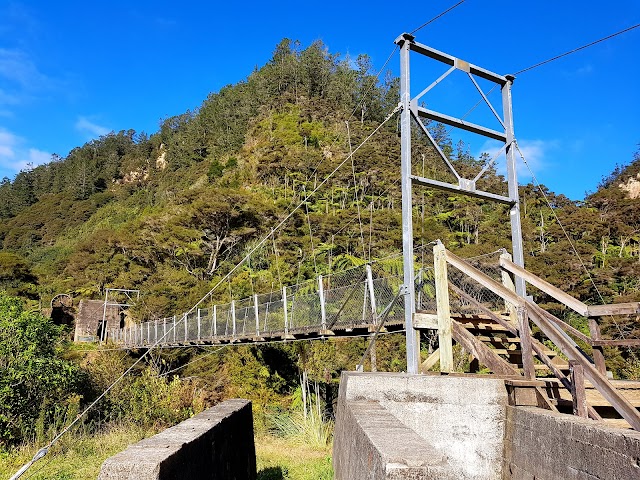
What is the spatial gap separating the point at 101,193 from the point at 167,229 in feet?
148

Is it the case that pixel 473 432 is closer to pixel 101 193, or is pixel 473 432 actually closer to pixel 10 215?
pixel 101 193

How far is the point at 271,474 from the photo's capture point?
507cm

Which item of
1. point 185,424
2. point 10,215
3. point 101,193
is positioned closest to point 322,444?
point 185,424

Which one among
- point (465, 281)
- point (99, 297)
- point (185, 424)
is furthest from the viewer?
point (99, 297)

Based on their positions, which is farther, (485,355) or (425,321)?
(425,321)

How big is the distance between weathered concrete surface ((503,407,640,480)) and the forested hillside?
214cm

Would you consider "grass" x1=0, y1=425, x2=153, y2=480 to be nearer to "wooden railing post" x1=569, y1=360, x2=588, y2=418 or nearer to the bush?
the bush

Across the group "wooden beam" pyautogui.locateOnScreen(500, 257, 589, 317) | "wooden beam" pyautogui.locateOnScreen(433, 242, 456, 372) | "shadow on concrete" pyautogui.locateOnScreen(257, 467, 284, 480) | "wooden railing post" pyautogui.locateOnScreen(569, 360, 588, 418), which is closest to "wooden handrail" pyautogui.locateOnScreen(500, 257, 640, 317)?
"wooden beam" pyautogui.locateOnScreen(500, 257, 589, 317)

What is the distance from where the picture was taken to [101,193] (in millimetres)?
66500

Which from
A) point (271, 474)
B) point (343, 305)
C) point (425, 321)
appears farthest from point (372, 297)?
point (271, 474)

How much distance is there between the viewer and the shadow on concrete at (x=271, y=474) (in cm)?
492

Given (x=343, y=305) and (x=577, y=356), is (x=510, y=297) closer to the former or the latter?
(x=577, y=356)

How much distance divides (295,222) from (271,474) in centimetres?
1923

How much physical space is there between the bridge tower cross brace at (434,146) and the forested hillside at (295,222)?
37.2 inches
